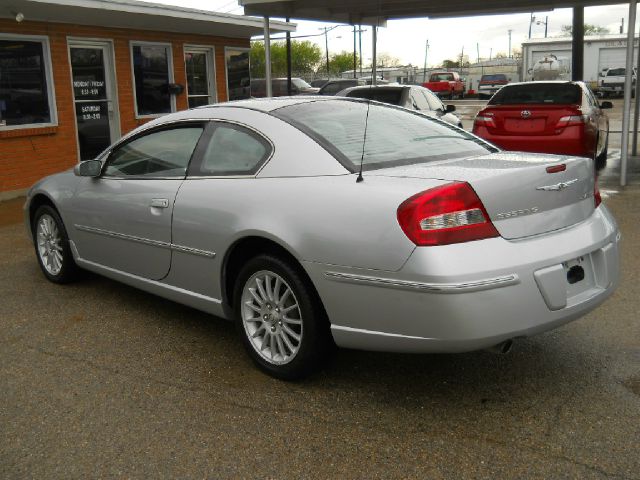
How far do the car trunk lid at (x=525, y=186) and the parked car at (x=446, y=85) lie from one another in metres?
41.6

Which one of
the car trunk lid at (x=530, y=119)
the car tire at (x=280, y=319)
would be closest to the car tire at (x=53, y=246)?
the car tire at (x=280, y=319)


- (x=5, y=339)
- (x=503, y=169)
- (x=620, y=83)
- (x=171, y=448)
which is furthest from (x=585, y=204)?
(x=620, y=83)

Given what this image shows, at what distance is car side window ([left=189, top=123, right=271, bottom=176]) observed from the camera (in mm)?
3859

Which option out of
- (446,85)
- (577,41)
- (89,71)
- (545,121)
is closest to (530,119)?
(545,121)

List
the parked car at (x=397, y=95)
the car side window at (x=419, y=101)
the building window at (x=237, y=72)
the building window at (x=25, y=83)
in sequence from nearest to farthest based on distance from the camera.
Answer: the building window at (x=25, y=83)
the parked car at (x=397, y=95)
the car side window at (x=419, y=101)
the building window at (x=237, y=72)

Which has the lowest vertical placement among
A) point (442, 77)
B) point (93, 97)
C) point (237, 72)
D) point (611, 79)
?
point (93, 97)

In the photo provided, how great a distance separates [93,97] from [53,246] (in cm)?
646

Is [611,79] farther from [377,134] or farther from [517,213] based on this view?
[517,213]

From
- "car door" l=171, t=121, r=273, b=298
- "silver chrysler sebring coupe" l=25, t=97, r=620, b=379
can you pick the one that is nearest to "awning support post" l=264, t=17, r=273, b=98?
"silver chrysler sebring coupe" l=25, t=97, r=620, b=379

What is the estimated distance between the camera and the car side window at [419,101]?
39.2 feet

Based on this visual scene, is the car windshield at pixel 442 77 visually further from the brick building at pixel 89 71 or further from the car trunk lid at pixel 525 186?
the car trunk lid at pixel 525 186

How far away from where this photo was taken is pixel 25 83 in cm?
1023

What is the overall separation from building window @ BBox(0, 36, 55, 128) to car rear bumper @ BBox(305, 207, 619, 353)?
8353 millimetres

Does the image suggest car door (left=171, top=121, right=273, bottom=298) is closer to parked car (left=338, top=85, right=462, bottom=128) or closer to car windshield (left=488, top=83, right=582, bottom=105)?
car windshield (left=488, top=83, right=582, bottom=105)
